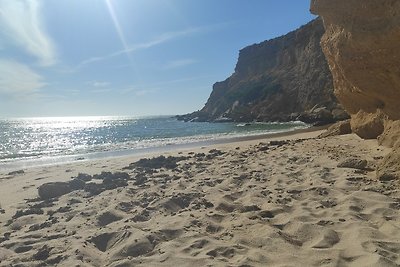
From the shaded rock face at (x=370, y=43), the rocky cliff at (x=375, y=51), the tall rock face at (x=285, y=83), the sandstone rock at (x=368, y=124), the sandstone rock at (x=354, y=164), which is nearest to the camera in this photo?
the rocky cliff at (x=375, y=51)

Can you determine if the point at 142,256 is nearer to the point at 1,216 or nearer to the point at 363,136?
the point at 1,216

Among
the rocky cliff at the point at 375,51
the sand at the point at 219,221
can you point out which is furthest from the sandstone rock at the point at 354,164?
the rocky cliff at the point at 375,51

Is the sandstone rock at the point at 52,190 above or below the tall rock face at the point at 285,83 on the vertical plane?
below

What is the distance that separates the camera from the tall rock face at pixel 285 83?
2047 inches

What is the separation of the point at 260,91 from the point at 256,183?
2777 inches

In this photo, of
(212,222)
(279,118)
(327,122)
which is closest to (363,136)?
(212,222)

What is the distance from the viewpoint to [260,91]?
247ft

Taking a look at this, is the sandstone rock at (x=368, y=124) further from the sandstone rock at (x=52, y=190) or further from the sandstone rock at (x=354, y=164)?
the sandstone rock at (x=52, y=190)

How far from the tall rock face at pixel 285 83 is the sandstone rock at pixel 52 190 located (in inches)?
1319

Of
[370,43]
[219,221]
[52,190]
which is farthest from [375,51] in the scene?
[52,190]

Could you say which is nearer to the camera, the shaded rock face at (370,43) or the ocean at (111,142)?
the shaded rock face at (370,43)

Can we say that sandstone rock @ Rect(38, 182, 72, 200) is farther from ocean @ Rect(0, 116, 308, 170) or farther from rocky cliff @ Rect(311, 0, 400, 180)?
ocean @ Rect(0, 116, 308, 170)

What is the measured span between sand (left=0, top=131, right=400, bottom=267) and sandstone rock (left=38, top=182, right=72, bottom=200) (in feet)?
0.69

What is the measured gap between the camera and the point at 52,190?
279 inches
